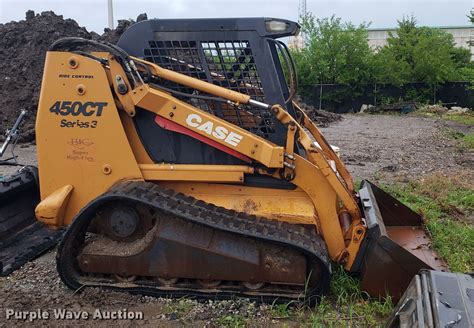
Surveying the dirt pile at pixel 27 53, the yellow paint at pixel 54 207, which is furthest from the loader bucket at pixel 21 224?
the dirt pile at pixel 27 53

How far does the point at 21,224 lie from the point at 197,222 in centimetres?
222

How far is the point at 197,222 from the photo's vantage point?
3514 mm

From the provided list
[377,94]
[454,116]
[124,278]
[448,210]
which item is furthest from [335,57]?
[124,278]

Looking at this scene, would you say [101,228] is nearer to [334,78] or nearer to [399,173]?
[399,173]

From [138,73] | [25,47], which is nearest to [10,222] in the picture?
[138,73]

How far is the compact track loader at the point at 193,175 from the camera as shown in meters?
3.59

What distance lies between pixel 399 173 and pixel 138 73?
18.9 feet

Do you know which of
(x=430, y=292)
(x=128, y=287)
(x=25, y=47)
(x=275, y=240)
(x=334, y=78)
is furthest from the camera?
(x=334, y=78)

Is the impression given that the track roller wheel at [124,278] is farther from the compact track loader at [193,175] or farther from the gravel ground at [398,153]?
the gravel ground at [398,153]

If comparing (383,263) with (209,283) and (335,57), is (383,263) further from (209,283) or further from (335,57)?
(335,57)

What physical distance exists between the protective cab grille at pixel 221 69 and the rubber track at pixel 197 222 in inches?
28.7

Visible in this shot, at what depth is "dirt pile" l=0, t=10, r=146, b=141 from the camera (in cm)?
1269

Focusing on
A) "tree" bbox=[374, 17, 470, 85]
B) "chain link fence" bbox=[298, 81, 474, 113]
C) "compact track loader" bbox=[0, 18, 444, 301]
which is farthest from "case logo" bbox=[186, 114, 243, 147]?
"tree" bbox=[374, 17, 470, 85]

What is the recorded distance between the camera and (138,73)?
3846mm
